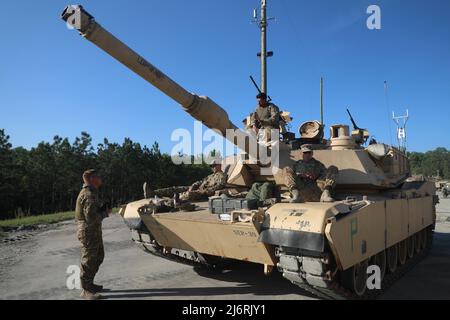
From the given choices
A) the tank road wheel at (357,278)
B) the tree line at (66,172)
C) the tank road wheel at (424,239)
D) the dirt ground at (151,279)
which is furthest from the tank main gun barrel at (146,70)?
the tree line at (66,172)

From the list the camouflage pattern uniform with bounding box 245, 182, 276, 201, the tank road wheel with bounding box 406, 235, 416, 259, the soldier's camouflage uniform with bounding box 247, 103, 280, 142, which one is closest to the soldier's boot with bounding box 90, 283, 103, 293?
the camouflage pattern uniform with bounding box 245, 182, 276, 201

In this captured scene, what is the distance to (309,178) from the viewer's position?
23.1ft

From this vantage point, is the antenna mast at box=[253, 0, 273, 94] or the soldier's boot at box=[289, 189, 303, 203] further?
the antenna mast at box=[253, 0, 273, 94]

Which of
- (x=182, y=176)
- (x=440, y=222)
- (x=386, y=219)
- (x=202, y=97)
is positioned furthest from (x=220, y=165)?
(x=182, y=176)

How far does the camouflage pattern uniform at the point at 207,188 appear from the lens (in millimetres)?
8578

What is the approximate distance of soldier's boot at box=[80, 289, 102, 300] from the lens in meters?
6.37

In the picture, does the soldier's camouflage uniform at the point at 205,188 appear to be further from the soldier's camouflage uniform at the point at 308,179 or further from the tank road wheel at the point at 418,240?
the tank road wheel at the point at 418,240

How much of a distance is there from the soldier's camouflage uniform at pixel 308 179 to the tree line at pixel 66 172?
96.8 feet

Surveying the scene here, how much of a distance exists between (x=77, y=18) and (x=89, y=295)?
4.00m

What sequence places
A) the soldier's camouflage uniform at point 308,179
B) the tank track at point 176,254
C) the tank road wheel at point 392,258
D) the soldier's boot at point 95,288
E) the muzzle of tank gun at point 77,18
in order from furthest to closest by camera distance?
1. the tank track at point 176,254
2. the tank road wheel at point 392,258
3. the soldier's camouflage uniform at point 308,179
4. the soldier's boot at point 95,288
5. the muzzle of tank gun at point 77,18

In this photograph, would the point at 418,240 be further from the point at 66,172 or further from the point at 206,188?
the point at 66,172

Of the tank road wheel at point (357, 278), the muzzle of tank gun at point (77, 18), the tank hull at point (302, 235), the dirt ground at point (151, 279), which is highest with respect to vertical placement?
the muzzle of tank gun at point (77, 18)

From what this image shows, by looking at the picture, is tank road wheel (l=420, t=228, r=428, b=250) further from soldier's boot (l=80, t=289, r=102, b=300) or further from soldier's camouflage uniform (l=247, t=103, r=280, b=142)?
soldier's boot (l=80, t=289, r=102, b=300)

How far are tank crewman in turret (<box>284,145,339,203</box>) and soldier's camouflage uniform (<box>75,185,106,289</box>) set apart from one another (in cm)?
307
